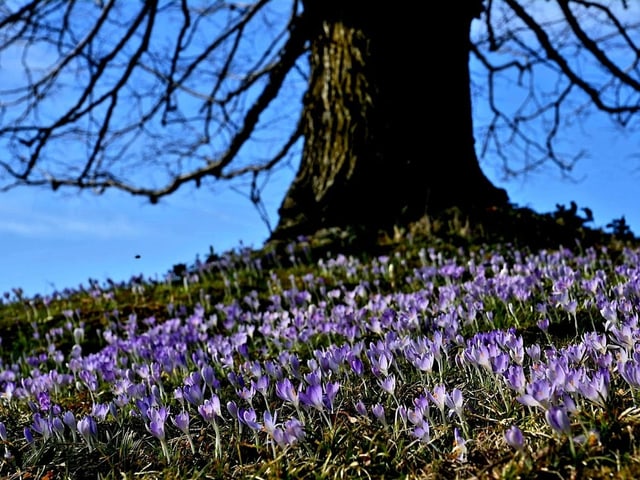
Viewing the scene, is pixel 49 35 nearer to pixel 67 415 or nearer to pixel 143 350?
pixel 143 350

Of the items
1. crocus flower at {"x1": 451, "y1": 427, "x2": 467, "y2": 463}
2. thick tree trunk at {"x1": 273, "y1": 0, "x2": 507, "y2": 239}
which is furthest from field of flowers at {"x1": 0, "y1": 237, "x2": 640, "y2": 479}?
thick tree trunk at {"x1": 273, "y1": 0, "x2": 507, "y2": 239}

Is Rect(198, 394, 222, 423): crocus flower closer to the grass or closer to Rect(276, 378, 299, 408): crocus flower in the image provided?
the grass

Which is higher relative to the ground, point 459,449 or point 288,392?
point 288,392

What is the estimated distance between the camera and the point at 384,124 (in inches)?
309

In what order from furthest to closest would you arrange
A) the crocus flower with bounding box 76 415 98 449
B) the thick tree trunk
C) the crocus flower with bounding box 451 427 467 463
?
the thick tree trunk
the crocus flower with bounding box 76 415 98 449
the crocus flower with bounding box 451 427 467 463

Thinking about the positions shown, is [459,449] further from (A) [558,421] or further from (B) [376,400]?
(B) [376,400]

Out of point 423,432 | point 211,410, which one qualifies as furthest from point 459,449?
point 211,410

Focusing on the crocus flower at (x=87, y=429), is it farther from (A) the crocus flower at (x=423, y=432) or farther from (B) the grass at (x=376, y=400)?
(A) the crocus flower at (x=423, y=432)

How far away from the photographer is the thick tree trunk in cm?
780

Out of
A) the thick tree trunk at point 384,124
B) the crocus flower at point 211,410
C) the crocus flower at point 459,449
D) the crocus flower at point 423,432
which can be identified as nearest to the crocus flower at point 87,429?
the crocus flower at point 211,410

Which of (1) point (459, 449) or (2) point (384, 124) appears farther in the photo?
(2) point (384, 124)

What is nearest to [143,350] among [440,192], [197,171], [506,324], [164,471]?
[164,471]

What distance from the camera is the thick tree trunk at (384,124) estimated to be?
7.80 m

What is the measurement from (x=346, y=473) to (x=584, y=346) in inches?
38.2
